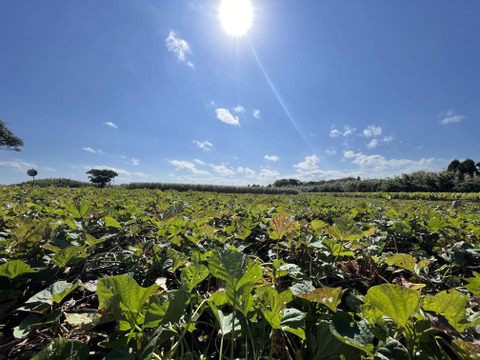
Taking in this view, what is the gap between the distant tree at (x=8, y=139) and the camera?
3666cm

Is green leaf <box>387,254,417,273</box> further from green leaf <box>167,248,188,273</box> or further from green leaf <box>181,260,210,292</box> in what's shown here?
green leaf <box>167,248,188,273</box>

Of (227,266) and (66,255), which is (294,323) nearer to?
(227,266)

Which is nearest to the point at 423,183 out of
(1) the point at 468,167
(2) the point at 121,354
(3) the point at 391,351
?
(1) the point at 468,167

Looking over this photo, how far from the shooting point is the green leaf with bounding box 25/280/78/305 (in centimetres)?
75

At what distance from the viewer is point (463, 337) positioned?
24.9 inches

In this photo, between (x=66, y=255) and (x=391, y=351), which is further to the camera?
(x=66, y=255)

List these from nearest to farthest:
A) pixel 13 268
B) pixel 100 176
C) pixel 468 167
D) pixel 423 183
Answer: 1. pixel 13 268
2. pixel 423 183
3. pixel 100 176
4. pixel 468 167

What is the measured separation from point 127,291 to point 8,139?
185 ft

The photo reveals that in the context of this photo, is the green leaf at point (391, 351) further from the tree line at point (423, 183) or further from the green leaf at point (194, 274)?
the tree line at point (423, 183)

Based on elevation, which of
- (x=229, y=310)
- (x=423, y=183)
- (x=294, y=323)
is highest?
(x=423, y=183)

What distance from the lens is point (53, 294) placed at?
79 cm

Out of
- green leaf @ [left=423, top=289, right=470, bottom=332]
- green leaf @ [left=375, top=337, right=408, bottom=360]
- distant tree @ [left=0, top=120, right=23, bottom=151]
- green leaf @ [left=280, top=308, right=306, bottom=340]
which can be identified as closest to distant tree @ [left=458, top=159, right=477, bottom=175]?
green leaf @ [left=423, top=289, right=470, bottom=332]

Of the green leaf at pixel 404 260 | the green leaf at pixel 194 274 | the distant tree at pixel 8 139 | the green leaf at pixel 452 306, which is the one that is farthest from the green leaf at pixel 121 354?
the distant tree at pixel 8 139

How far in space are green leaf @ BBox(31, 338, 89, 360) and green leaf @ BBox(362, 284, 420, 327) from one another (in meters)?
0.82
